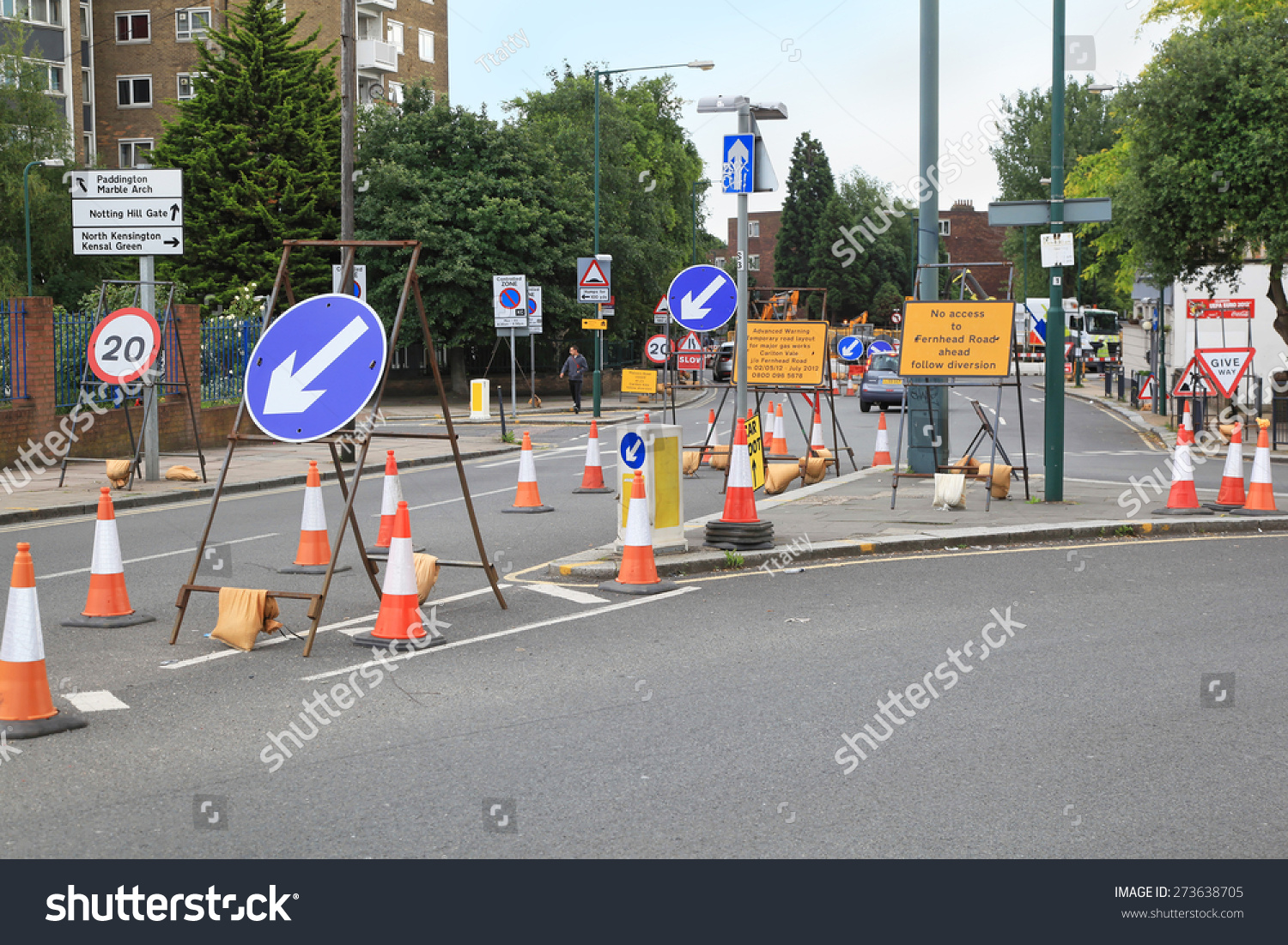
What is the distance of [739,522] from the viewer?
11594mm

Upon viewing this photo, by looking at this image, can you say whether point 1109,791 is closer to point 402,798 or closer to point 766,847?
point 766,847

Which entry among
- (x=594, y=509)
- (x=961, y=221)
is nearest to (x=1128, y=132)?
(x=594, y=509)

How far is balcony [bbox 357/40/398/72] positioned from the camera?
6250 cm

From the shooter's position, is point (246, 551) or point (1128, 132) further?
point (1128, 132)

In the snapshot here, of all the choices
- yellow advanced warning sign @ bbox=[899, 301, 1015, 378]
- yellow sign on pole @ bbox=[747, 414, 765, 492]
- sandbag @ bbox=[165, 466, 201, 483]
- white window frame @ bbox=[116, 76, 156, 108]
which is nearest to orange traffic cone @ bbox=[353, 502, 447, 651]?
yellow sign on pole @ bbox=[747, 414, 765, 492]

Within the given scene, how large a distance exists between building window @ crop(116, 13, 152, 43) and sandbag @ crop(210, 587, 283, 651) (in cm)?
6168

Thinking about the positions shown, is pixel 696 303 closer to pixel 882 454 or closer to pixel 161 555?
pixel 882 454

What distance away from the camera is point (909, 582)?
10320mm

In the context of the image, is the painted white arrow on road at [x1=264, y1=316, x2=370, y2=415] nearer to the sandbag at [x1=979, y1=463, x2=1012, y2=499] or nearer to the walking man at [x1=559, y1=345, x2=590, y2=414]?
the sandbag at [x1=979, y1=463, x2=1012, y2=499]

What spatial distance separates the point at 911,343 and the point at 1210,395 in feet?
52.6

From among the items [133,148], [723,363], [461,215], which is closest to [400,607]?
[461,215]

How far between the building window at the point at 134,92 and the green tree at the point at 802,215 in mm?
56878

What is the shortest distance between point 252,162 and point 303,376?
1615 inches

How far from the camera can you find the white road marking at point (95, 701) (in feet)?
22.0
